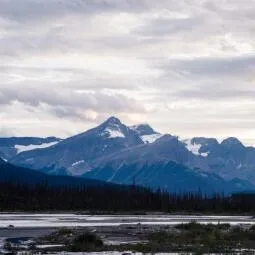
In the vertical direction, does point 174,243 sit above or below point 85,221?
below

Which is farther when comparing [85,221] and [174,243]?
[85,221]

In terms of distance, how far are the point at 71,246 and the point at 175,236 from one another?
16734 mm

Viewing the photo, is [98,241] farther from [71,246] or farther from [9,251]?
[9,251]

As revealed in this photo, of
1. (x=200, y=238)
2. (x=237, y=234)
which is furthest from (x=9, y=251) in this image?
(x=237, y=234)

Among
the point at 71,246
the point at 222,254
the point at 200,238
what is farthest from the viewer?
the point at 200,238

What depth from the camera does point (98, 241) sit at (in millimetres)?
68000

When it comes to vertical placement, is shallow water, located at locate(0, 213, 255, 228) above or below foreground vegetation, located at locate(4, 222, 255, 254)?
above

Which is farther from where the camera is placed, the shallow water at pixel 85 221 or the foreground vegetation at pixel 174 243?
the shallow water at pixel 85 221

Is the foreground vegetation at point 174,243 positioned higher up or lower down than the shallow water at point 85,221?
lower down

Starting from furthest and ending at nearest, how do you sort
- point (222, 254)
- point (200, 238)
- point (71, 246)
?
point (200, 238), point (71, 246), point (222, 254)

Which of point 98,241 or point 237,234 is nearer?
point 98,241

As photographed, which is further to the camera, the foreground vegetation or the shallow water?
the shallow water

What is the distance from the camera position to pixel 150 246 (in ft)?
211

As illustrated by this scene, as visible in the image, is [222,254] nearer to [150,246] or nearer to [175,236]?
[150,246]
